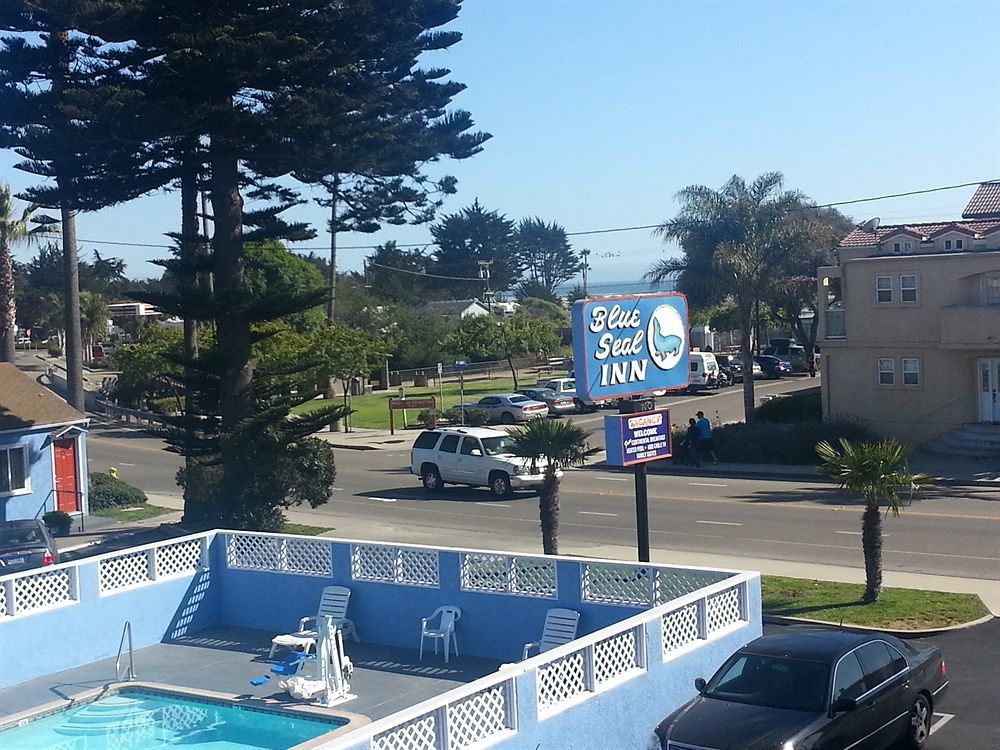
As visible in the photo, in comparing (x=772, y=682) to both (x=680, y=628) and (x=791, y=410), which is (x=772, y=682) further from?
(x=791, y=410)

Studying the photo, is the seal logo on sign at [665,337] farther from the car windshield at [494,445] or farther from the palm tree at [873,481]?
the car windshield at [494,445]

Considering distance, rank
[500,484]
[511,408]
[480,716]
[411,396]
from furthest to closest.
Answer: [411,396], [511,408], [500,484], [480,716]

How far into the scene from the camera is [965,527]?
23.5 m

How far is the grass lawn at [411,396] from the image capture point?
52.7 m

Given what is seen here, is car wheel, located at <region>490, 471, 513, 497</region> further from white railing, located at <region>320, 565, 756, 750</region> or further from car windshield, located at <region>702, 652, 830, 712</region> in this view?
car windshield, located at <region>702, 652, 830, 712</region>

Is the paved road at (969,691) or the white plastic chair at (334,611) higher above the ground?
the white plastic chair at (334,611)

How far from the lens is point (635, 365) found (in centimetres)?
1603

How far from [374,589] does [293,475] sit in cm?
1080

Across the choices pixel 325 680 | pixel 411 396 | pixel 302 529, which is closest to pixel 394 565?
pixel 325 680

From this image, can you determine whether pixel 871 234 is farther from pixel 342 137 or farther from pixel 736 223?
pixel 342 137

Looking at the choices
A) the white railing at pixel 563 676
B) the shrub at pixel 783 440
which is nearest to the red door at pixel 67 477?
the shrub at pixel 783 440

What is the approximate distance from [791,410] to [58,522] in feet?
78.2

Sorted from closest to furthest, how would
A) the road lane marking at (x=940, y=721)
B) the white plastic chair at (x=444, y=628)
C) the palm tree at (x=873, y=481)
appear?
the road lane marking at (x=940, y=721) → the white plastic chair at (x=444, y=628) → the palm tree at (x=873, y=481)

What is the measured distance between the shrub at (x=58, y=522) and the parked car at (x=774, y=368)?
4192cm
